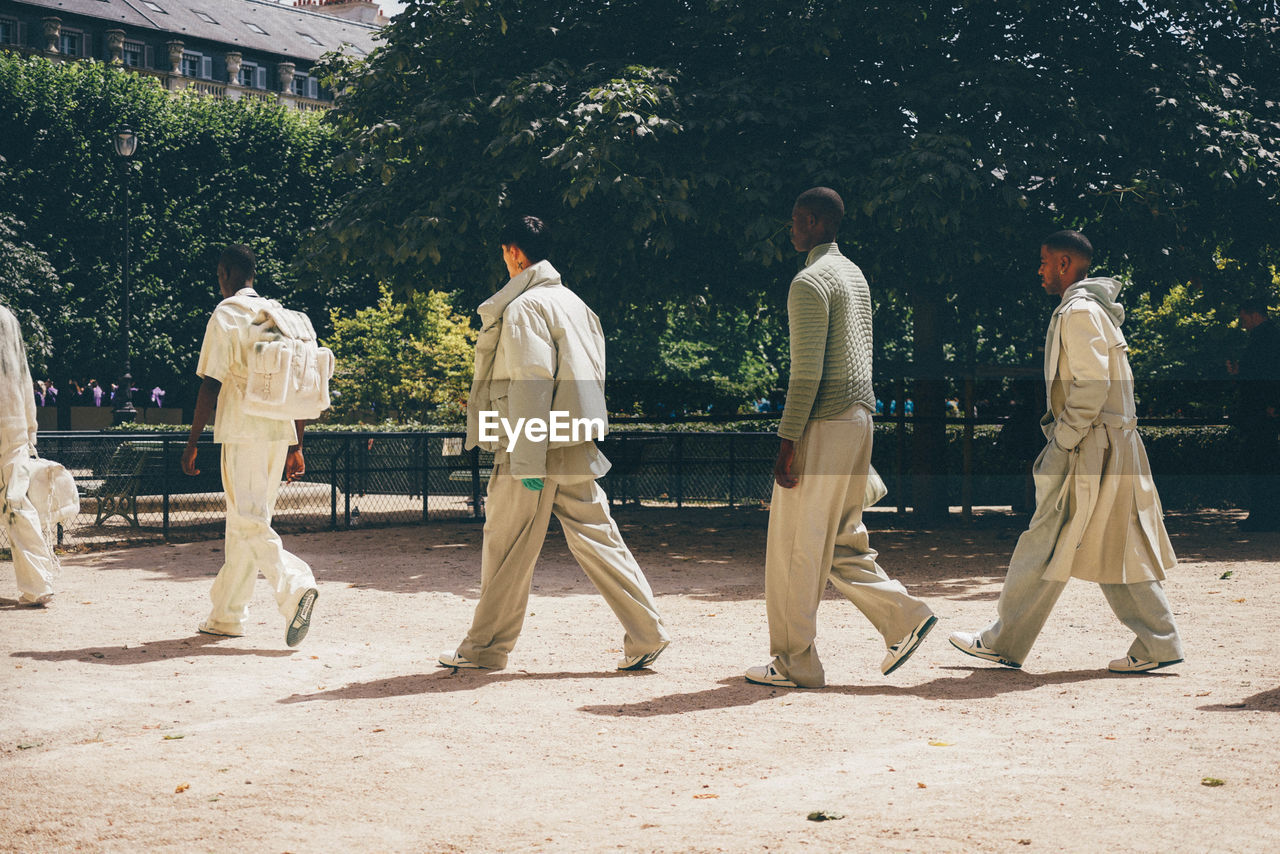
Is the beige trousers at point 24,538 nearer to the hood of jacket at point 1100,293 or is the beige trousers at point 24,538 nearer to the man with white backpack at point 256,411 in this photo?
the man with white backpack at point 256,411

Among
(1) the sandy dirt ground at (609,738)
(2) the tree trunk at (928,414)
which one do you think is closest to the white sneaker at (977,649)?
(1) the sandy dirt ground at (609,738)

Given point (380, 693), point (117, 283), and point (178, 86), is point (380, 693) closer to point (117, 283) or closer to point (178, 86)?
point (117, 283)

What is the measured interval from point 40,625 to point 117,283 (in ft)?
103

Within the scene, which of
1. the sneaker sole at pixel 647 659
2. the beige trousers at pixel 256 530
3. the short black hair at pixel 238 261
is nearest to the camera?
the sneaker sole at pixel 647 659

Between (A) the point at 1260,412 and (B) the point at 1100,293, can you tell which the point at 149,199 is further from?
(B) the point at 1100,293

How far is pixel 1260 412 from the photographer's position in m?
14.0

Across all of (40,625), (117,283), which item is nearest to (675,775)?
(40,625)

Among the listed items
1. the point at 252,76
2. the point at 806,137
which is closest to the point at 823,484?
the point at 806,137

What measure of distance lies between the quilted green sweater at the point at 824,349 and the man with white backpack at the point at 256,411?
2.72m

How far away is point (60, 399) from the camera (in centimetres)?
3862

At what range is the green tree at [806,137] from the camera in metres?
12.0

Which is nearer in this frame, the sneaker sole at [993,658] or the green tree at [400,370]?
the sneaker sole at [993,658]

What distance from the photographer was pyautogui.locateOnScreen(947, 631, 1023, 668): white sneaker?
21.4ft

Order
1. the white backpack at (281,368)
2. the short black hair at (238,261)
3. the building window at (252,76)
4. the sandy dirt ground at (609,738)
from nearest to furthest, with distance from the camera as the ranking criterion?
the sandy dirt ground at (609,738)
the white backpack at (281,368)
the short black hair at (238,261)
the building window at (252,76)
